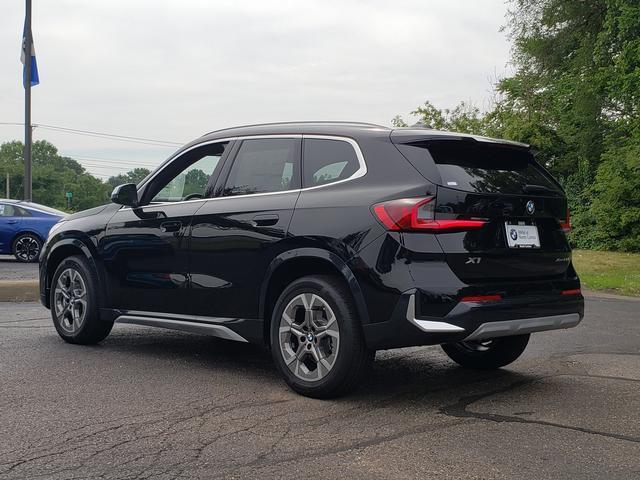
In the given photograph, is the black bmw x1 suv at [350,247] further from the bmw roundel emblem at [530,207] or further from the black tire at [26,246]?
the black tire at [26,246]

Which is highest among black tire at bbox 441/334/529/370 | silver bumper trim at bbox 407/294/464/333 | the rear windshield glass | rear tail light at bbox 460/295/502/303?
the rear windshield glass

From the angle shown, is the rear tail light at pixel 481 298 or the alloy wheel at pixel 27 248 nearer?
the rear tail light at pixel 481 298

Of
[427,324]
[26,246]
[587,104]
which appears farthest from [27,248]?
[587,104]

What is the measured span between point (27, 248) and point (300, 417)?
15.1 m

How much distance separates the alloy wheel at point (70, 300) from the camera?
7375 millimetres

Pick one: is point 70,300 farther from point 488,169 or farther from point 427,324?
point 488,169

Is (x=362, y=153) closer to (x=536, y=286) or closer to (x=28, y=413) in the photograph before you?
(x=536, y=286)

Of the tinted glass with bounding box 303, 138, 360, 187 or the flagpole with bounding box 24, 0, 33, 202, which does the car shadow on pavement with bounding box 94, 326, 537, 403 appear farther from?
the flagpole with bounding box 24, 0, 33, 202

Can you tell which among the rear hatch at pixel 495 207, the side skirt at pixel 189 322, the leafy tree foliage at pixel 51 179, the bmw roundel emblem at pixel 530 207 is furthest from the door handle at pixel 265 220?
the leafy tree foliage at pixel 51 179

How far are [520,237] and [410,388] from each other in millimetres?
1274

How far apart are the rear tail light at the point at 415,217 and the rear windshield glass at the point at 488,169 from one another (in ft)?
0.71

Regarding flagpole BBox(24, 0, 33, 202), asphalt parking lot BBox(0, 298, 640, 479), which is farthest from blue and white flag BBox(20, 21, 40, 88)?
asphalt parking lot BBox(0, 298, 640, 479)

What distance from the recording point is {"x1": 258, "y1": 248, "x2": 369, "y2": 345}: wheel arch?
5207 millimetres

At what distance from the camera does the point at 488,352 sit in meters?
6.43
